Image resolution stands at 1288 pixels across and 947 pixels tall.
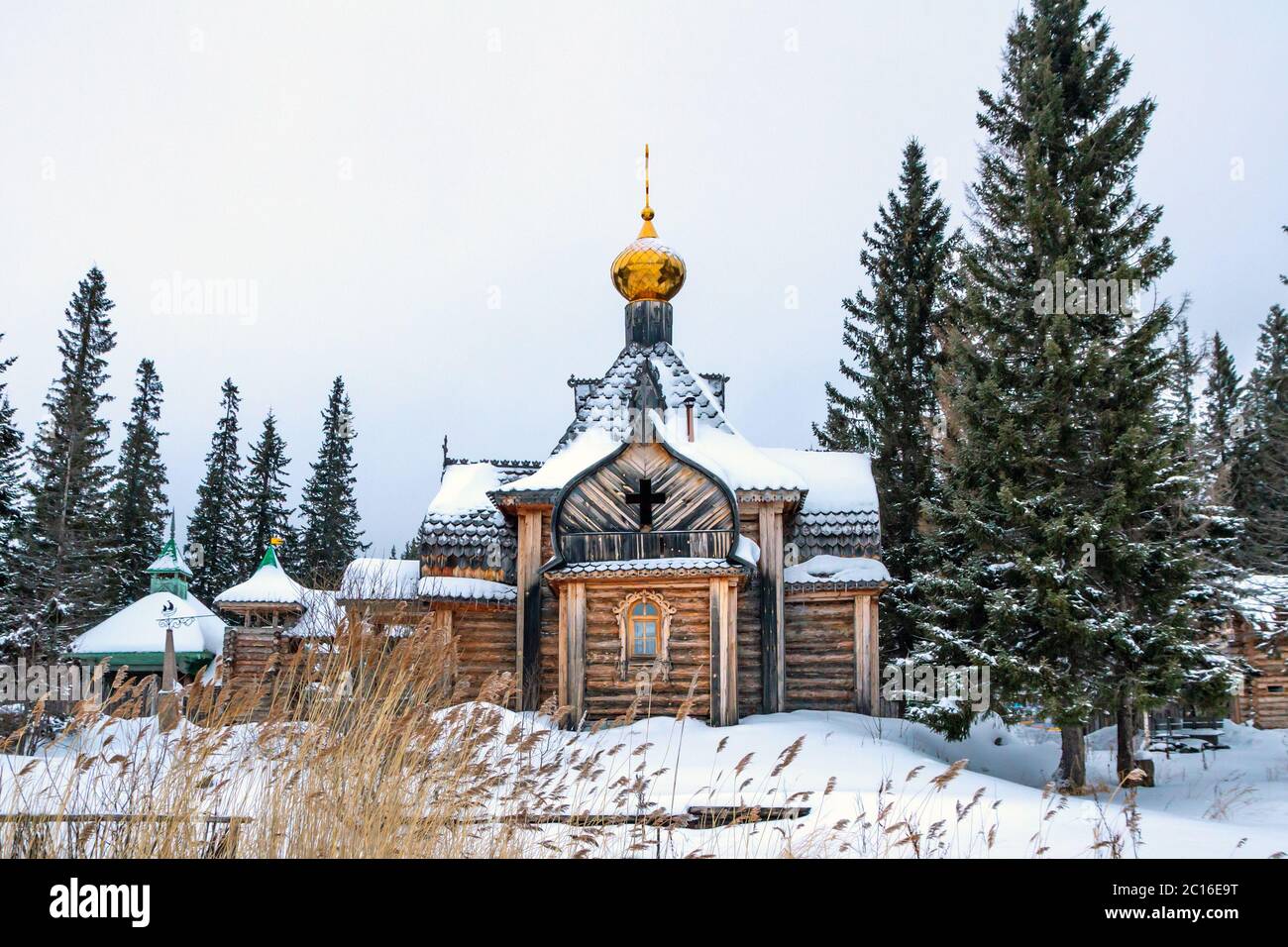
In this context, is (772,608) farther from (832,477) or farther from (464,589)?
(464,589)

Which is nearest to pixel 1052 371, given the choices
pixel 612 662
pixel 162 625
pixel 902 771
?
pixel 902 771

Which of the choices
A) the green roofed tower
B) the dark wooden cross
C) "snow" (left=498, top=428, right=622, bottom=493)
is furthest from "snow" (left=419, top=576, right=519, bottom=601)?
the green roofed tower

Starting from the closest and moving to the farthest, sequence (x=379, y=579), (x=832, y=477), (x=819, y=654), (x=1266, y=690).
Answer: (x=819, y=654)
(x=379, y=579)
(x=832, y=477)
(x=1266, y=690)

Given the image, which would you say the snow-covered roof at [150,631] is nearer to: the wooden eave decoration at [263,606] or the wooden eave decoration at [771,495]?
the wooden eave decoration at [263,606]

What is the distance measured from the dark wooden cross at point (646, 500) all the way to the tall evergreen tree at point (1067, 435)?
456 centimetres

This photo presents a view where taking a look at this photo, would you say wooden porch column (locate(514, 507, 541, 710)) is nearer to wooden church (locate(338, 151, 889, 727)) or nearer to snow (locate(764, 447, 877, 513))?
wooden church (locate(338, 151, 889, 727))

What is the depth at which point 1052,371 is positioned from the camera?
1452 centimetres

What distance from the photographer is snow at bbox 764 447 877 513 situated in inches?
744

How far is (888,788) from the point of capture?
19.8 feet

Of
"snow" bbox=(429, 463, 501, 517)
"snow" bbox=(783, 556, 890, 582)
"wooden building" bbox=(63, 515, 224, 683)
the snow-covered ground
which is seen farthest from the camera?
"wooden building" bbox=(63, 515, 224, 683)

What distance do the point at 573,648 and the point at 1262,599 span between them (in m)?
13.5

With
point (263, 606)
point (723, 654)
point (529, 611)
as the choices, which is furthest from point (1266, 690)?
point (263, 606)

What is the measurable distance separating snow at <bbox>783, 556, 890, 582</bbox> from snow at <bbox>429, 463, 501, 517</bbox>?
6153 mm

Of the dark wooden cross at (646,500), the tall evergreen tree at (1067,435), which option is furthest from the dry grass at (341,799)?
the dark wooden cross at (646,500)
